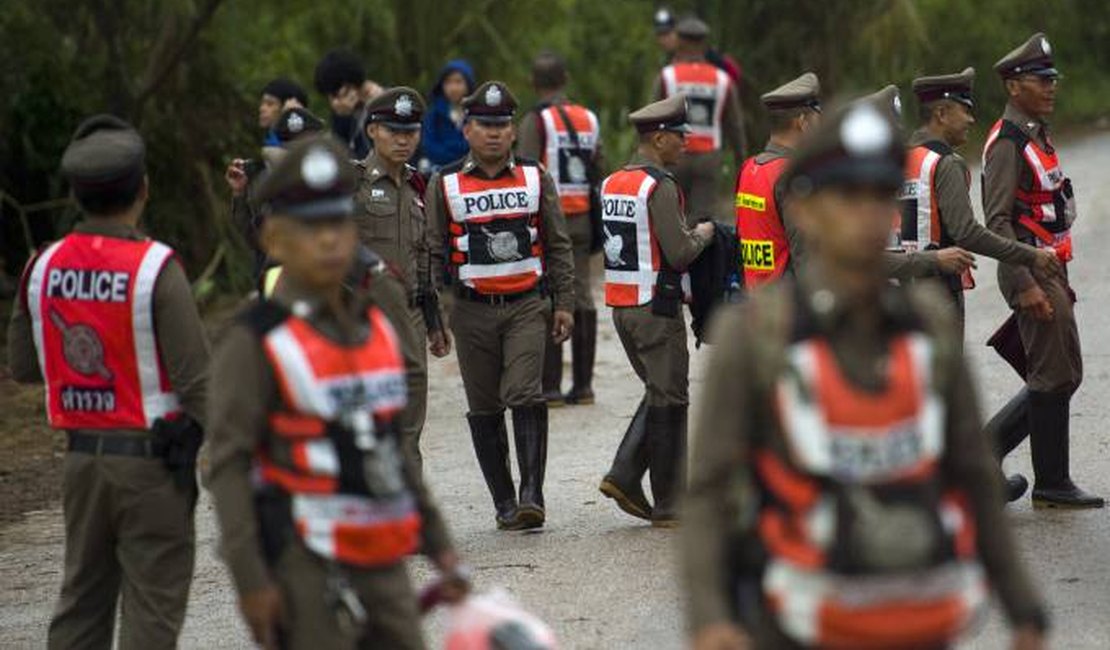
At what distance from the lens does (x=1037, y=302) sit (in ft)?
32.3

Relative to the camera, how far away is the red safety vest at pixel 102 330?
6.70 meters

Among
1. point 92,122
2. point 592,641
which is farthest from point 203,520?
point 92,122

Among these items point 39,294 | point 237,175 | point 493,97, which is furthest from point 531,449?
point 39,294

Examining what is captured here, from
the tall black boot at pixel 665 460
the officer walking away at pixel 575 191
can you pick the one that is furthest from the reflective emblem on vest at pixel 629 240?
the officer walking away at pixel 575 191

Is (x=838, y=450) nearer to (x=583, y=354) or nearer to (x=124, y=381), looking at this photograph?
(x=124, y=381)

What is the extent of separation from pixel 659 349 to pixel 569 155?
12.6 ft

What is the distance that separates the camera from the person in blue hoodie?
50.0ft

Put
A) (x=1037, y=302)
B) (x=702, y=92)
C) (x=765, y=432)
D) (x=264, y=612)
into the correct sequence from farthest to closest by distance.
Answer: (x=702, y=92) < (x=1037, y=302) < (x=264, y=612) < (x=765, y=432)

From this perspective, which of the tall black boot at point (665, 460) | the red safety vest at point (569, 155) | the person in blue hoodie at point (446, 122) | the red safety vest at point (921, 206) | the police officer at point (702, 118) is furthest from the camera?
the police officer at point (702, 118)

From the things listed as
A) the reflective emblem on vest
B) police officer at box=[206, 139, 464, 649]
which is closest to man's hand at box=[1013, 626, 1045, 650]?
police officer at box=[206, 139, 464, 649]

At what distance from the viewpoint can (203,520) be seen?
1114 cm

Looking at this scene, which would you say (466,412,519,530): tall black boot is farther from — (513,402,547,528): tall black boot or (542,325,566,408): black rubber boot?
(542,325,566,408): black rubber boot

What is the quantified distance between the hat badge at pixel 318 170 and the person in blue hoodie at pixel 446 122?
9.66 m

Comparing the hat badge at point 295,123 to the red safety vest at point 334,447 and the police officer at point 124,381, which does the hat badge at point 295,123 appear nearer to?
the police officer at point 124,381
